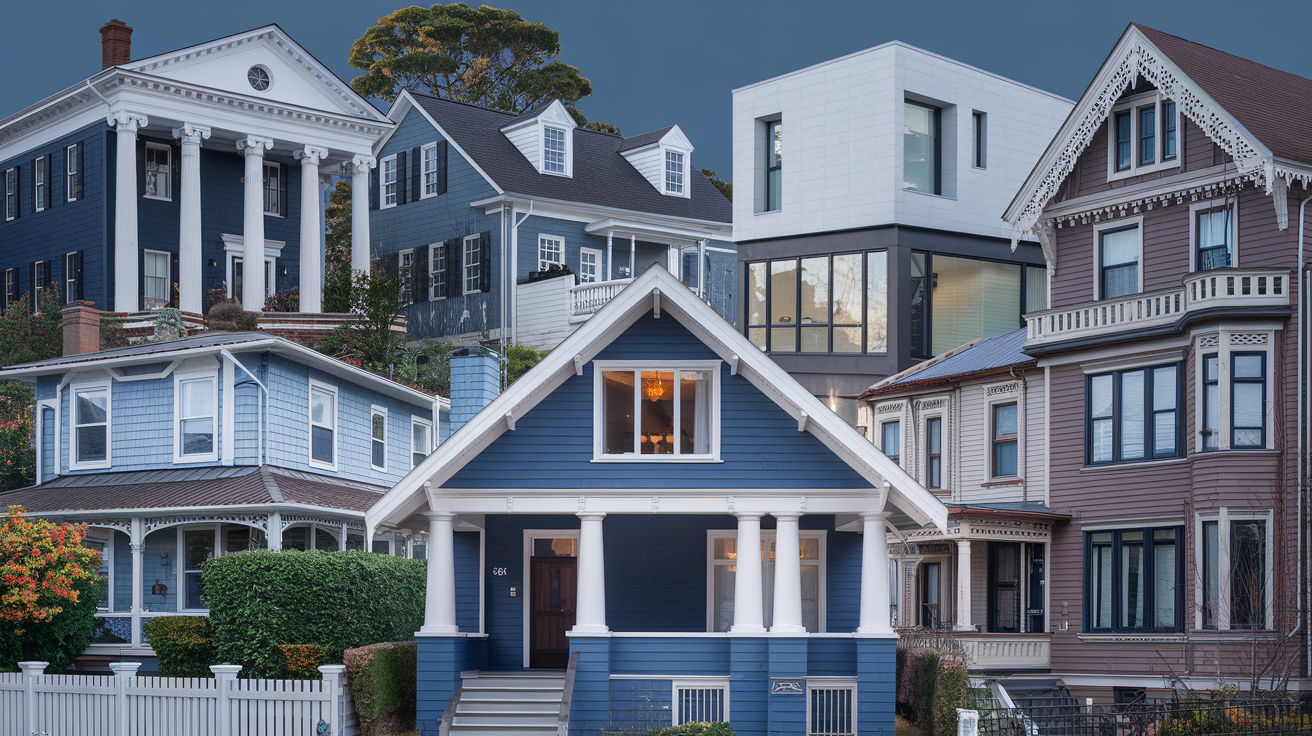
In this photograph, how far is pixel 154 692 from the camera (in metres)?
21.9

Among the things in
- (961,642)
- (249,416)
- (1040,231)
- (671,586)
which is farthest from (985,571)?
(249,416)

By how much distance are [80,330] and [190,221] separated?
7.27 metres

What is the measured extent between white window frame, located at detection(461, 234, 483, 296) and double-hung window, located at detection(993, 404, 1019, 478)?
806 inches

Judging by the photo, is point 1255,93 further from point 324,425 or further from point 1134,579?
point 324,425

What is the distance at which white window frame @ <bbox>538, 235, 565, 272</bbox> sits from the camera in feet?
159

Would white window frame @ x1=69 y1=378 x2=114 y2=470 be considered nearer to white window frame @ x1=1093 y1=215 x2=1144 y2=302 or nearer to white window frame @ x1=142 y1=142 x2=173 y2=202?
white window frame @ x1=142 y1=142 x2=173 y2=202

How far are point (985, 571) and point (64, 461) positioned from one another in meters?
19.7

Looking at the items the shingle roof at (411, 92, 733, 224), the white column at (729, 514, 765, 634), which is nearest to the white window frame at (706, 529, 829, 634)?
the white column at (729, 514, 765, 634)

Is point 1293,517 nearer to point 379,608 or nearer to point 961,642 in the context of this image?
point 961,642

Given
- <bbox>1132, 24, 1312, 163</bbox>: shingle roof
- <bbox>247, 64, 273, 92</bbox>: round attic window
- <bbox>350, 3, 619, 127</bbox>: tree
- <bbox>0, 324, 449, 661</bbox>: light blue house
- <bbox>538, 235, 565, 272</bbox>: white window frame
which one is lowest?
<bbox>0, 324, 449, 661</bbox>: light blue house

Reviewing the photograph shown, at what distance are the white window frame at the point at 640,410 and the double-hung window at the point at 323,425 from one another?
1095 centimetres

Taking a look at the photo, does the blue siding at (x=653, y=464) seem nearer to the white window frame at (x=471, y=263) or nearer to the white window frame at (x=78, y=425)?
the white window frame at (x=78, y=425)

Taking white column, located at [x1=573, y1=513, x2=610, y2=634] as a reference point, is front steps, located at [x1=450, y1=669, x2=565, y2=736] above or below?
below

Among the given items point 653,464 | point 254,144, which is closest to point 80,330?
point 254,144
